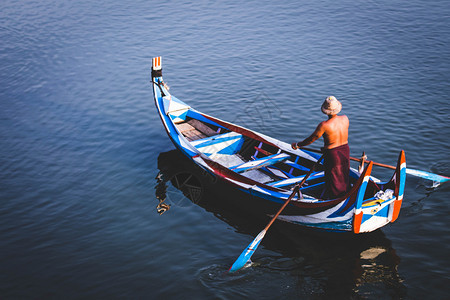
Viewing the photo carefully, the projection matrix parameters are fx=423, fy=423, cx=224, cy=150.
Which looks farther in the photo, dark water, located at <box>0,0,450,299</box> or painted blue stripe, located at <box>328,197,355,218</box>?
dark water, located at <box>0,0,450,299</box>

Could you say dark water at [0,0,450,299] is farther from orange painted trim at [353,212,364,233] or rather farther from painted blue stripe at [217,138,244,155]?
painted blue stripe at [217,138,244,155]

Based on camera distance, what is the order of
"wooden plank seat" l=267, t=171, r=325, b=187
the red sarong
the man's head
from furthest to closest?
1. "wooden plank seat" l=267, t=171, r=325, b=187
2. the red sarong
3. the man's head

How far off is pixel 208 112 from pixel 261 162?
5.27 meters

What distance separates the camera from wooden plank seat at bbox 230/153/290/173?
389 inches

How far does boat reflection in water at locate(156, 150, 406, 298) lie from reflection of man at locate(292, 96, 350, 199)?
104 cm

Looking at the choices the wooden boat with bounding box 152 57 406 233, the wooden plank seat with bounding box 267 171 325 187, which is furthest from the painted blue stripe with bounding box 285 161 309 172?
the wooden plank seat with bounding box 267 171 325 187

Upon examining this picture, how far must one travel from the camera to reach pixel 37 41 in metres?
23.4

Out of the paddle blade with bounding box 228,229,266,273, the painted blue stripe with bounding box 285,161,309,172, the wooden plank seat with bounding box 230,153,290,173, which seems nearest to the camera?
the paddle blade with bounding box 228,229,266,273

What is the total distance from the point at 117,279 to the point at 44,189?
430cm

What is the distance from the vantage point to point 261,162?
9.99 m

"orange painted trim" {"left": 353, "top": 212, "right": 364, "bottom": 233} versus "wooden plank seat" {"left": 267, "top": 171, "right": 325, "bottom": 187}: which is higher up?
"wooden plank seat" {"left": 267, "top": 171, "right": 325, "bottom": 187}

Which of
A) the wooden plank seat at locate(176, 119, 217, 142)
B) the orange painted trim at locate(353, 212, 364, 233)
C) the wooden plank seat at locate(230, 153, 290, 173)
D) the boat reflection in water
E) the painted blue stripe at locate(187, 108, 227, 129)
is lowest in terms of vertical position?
the boat reflection in water

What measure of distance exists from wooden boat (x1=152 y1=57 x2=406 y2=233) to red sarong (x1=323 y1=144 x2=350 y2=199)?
27cm

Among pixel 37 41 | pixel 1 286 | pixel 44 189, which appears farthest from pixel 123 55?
pixel 1 286
